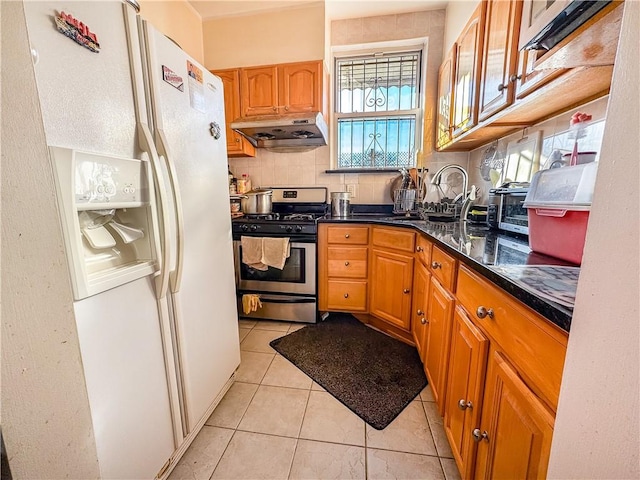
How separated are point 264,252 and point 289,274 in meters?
0.28

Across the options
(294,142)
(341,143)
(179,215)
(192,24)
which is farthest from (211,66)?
(179,215)

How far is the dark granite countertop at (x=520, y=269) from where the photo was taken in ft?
1.70

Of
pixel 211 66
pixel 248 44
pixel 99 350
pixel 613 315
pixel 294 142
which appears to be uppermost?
pixel 248 44

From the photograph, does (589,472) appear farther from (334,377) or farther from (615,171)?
(334,377)

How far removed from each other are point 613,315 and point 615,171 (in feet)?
0.62

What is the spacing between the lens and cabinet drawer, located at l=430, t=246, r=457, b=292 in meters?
1.10

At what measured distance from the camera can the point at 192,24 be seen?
2373 mm

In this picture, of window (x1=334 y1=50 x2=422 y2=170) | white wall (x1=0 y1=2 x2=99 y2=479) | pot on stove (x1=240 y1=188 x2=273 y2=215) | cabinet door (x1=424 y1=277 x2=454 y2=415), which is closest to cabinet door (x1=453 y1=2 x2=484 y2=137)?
window (x1=334 y1=50 x2=422 y2=170)

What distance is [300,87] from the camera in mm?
2361

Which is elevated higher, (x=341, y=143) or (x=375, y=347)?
(x=341, y=143)

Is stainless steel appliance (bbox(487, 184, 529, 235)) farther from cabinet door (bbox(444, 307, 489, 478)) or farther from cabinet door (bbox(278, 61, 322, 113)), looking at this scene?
cabinet door (bbox(278, 61, 322, 113))

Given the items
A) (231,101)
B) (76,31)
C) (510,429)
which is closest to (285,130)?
(231,101)

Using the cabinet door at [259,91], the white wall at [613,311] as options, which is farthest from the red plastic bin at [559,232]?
the cabinet door at [259,91]

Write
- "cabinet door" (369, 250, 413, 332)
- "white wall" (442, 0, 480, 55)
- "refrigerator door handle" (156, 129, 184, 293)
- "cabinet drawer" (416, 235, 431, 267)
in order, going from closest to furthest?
"refrigerator door handle" (156, 129, 184, 293) → "cabinet drawer" (416, 235, 431, 267) → "white wall" (442, 0, 480, 55) → "cabinet door" (369, 250, 413, 332)
